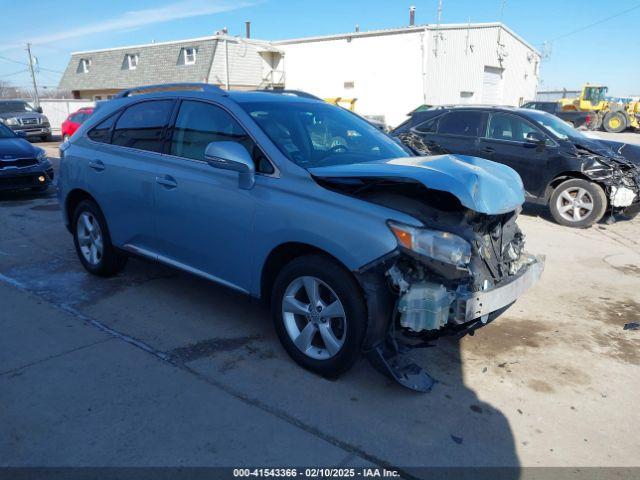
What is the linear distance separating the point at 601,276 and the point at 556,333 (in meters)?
2.05

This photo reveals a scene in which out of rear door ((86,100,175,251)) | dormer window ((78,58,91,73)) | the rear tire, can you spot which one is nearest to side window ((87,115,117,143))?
rear door ((86,100,175,251))

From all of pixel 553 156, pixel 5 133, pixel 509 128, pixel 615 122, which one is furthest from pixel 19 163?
pixel 615 122

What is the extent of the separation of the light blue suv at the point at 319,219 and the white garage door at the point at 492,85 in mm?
28094

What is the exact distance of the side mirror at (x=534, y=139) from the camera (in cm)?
820

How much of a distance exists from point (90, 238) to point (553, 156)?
6806mm

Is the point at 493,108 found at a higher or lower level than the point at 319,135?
higher

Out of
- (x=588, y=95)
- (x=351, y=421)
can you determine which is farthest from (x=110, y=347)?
(x=588, y=95)

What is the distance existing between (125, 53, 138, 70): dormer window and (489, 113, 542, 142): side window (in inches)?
1461

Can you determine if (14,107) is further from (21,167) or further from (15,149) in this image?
(21,167)

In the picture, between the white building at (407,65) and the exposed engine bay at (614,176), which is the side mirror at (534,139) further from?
the white building at (407,65)

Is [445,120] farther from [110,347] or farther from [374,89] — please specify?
[374,89]

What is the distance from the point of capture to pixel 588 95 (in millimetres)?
34219

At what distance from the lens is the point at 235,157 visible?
352 centimetres

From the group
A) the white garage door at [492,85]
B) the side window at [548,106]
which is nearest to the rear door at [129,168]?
the side window at [548,106]
